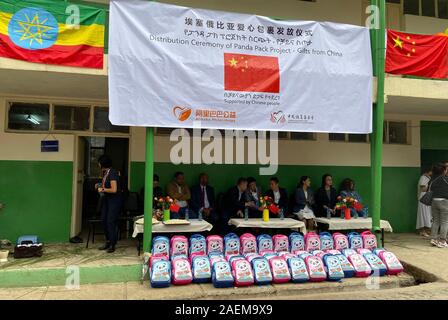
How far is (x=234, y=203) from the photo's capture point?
750cm

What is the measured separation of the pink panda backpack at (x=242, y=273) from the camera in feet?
16.7

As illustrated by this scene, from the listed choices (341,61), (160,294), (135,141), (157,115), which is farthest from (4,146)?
(341,61)

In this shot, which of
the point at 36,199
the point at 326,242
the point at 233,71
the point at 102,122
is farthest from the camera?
the point at 102,122

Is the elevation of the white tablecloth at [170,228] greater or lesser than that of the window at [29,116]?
lesser

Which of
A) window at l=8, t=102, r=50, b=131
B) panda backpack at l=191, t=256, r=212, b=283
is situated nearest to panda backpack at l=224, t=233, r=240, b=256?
panda backpack at l=191, t=256, r=212, b=283

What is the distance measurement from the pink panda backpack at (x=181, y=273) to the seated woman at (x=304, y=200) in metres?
3.00

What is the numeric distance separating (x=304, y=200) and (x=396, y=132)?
3483 mm

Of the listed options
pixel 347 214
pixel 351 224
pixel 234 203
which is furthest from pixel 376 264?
pixel 234 203

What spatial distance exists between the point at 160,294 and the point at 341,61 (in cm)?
458

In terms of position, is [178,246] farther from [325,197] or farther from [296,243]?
[325,197]

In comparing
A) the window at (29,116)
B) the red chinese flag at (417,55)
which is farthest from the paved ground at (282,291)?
the red chinese flag at (417,55)

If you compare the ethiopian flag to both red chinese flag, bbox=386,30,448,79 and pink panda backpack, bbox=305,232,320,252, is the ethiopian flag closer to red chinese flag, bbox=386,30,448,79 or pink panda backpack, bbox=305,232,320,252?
pink panda backpack, bbox=305,232,320,252

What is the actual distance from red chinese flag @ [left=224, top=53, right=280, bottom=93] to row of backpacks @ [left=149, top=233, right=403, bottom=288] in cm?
234

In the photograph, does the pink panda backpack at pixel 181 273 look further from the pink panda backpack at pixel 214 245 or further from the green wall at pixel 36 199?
the green wall at pixel 36 199
